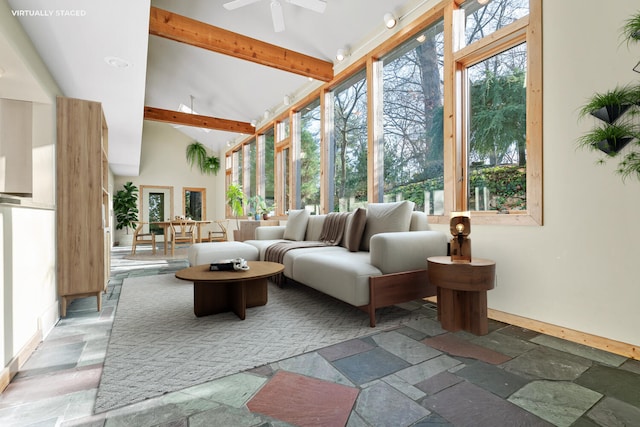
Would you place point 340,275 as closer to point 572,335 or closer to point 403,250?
point 403,250

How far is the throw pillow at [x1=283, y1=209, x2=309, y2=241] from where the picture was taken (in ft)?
14.0

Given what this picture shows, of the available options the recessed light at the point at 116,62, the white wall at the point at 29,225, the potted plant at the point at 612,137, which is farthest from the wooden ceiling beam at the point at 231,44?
the potted plant at the point at 612,137

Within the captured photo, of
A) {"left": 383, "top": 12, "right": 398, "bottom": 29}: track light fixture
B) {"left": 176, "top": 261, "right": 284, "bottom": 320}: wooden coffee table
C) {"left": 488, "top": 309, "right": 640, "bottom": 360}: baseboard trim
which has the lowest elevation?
{"left": 488, "top": 309, "right": 640, "bottom": 360}: baseboard trim

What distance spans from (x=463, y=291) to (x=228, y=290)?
1.80m

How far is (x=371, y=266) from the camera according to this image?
7.55 feet

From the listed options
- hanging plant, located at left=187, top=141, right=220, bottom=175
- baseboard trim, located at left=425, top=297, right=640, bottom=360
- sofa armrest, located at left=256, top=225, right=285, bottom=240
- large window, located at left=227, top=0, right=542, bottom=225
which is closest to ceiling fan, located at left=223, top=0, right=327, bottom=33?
large window, located at left=227, top=0, right=542, bottom=225

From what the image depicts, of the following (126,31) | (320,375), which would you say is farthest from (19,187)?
(320,375)

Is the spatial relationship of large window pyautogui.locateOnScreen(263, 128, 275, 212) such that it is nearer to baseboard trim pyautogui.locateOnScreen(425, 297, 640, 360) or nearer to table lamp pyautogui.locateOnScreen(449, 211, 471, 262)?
table lamp pyautogui.locateOnScreen(449, 211, 471, 262)

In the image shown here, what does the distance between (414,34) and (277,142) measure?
3758 mm

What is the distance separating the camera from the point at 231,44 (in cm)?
386

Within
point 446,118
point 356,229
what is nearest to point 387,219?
point 356,229

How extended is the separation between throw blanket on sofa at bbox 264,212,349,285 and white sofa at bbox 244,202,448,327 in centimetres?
30

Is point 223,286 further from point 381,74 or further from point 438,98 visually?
point 381,74

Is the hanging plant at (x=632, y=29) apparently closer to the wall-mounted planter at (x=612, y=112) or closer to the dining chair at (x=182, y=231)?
the wall-mounted planter at (x=612, y=112)
